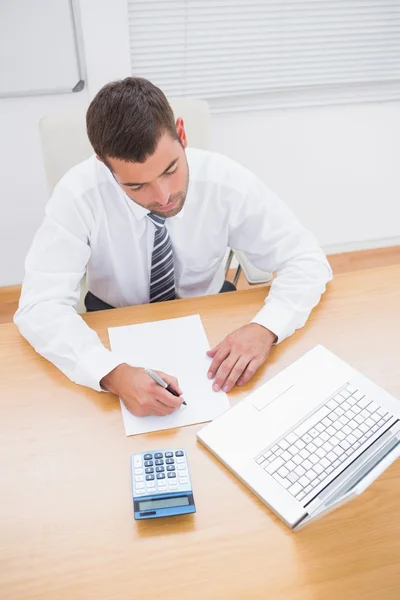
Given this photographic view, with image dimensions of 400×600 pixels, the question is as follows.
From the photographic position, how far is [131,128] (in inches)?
36.8

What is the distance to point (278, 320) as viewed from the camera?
1083 mm

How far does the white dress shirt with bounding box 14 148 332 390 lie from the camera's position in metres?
1.05

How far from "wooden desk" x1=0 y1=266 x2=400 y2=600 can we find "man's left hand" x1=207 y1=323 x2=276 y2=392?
0.03 m

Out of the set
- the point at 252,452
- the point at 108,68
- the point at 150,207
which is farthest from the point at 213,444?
the point at 108,68

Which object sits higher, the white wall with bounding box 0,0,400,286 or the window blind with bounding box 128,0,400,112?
the window blind with bounding box 128,0,400,112

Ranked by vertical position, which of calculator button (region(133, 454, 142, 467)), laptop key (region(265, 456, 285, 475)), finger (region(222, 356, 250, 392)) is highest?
finger (region(222, 356, 250, 392))

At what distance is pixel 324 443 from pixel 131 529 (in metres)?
0.35

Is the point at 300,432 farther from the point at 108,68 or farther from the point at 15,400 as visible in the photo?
the point at 108,68

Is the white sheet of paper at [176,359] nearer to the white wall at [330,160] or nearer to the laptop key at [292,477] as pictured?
the laptop key at [292,477]

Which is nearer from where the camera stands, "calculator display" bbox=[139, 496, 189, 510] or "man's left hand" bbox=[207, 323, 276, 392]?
"calculator display" bbox=[139, 496, 189, 510]

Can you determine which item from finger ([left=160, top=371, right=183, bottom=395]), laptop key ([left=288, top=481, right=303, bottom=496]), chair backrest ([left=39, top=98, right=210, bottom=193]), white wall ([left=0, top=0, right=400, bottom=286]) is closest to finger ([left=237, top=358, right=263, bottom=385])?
finger ([left=160, top=371, right=183, bottom=395])

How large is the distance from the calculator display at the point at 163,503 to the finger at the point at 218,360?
0.26 m

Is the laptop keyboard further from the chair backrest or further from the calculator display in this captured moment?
the chair backrest

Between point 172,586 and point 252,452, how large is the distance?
25 centimetres
